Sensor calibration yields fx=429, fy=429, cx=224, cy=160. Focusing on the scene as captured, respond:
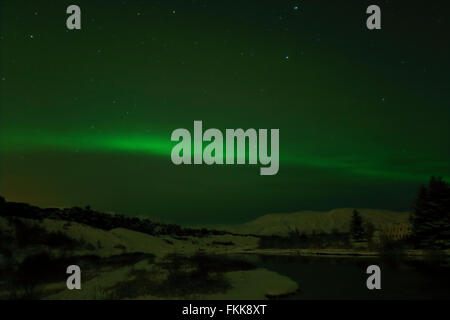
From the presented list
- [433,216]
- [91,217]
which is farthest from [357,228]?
[91,217]

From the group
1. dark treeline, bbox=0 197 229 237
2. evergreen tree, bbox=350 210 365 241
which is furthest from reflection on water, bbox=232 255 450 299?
dark treeline, bbox=0 197 229 237

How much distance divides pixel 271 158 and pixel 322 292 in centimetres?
980

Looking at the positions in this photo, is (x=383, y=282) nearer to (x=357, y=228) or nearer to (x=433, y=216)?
(x=433, y=216)

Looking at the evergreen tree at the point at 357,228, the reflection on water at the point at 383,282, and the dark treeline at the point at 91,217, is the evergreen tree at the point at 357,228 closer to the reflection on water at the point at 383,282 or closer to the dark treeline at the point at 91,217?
the reflection on water at the point at 383,282

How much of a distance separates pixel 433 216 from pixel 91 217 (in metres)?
67.6

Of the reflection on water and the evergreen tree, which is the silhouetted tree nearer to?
the reflection on water

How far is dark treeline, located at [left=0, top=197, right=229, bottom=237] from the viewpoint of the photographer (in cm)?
7019

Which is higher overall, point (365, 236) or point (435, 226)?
point (435, 226)

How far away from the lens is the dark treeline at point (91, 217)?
70.2 metres

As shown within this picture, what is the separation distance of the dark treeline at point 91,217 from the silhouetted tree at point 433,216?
54.9 m

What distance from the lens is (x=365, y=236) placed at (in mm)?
72375
